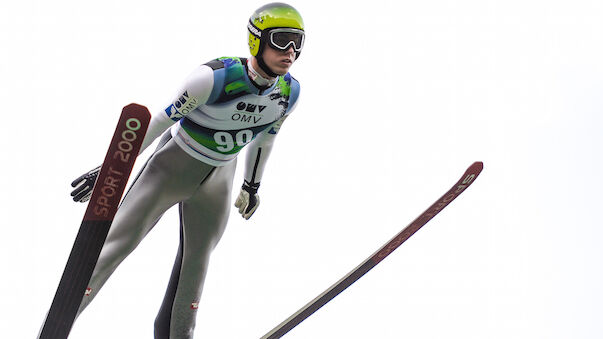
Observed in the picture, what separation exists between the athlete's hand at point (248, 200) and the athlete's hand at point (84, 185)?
→ 743 mm

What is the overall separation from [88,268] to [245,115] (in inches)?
34.2

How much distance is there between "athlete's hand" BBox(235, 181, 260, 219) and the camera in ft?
13.2

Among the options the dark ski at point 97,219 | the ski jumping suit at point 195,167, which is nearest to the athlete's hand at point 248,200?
the ski jumping suit at point 195,167

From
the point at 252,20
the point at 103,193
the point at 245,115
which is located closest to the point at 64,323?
the point at 103,193

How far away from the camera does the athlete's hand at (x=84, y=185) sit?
11.4ft

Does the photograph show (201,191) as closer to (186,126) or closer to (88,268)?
(186,126)

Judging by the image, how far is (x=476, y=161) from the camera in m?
4.20

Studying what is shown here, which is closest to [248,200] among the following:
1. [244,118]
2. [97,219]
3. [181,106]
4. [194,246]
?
[194,246]

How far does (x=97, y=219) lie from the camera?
3197 mm

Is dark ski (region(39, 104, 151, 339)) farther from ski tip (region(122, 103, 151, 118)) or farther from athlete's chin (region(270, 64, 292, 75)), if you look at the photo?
athlete's chin (region(270, 64, 292, 75))

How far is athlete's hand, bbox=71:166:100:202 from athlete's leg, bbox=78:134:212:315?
0.19 meters

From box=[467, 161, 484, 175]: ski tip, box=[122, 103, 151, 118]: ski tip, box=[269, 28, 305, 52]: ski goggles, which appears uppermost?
box=[269, 28, 305, 52]: ski goggles

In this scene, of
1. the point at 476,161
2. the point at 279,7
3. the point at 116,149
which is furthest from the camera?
the point at 476,161

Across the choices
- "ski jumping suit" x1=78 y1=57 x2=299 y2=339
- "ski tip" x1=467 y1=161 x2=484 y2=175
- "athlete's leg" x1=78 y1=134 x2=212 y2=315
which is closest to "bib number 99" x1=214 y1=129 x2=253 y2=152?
"ski jumping suit" x1=78 y1=57 x2=299 y2=339
